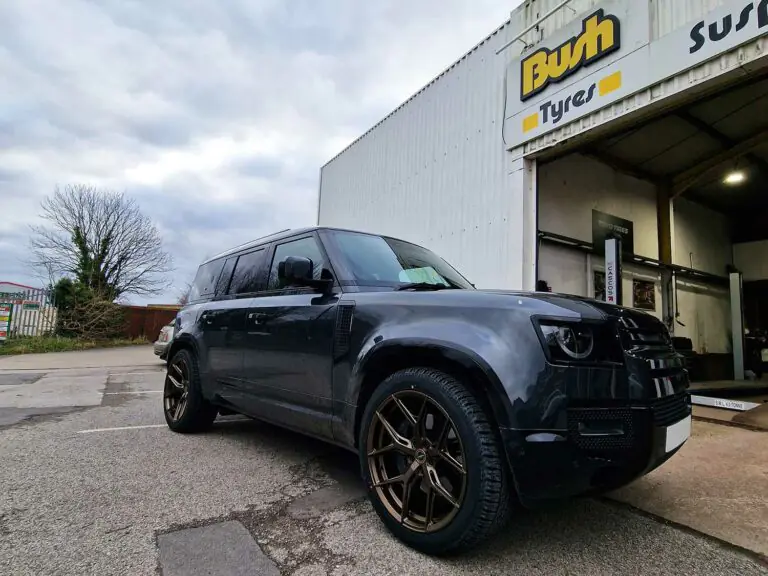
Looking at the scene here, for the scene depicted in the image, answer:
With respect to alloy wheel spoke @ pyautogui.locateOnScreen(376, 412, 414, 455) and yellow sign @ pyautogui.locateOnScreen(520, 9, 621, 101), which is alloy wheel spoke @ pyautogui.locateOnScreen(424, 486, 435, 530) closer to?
alloy wheel spoke @ pyautogui.locateOnScreen(376, 412, 414, 455)

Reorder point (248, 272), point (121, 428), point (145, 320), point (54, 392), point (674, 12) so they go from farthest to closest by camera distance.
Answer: point (145, 320)
point (54, 392)
point (674, 12)
point (121, 428)
point (248, 272)

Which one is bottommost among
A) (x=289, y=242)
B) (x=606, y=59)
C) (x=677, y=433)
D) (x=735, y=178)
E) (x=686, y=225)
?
(x=677, y=433)

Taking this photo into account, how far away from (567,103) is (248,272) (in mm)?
5333

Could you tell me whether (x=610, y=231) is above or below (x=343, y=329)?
above

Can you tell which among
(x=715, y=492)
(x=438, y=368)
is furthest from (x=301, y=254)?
(x=715, y=492)

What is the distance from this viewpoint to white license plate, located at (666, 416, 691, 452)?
1.98 metres

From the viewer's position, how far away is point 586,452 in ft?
5.94

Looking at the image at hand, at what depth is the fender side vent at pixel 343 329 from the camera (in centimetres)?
263

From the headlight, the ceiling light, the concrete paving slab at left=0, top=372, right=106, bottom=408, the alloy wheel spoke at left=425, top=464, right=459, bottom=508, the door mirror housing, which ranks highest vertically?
the ceiling light

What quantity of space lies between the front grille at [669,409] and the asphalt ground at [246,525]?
68 cm

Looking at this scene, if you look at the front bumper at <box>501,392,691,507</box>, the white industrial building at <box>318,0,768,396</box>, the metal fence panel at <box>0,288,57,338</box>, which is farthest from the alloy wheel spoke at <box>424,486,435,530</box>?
the metal fence panel at <box>0,288,57,338</box>

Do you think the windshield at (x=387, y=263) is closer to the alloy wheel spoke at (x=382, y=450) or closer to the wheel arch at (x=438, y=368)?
the wheel arch at (x=438, y=368)

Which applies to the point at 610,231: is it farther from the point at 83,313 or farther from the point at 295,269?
the point at 83,313

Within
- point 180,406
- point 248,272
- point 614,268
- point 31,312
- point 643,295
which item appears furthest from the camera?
point 31,312
